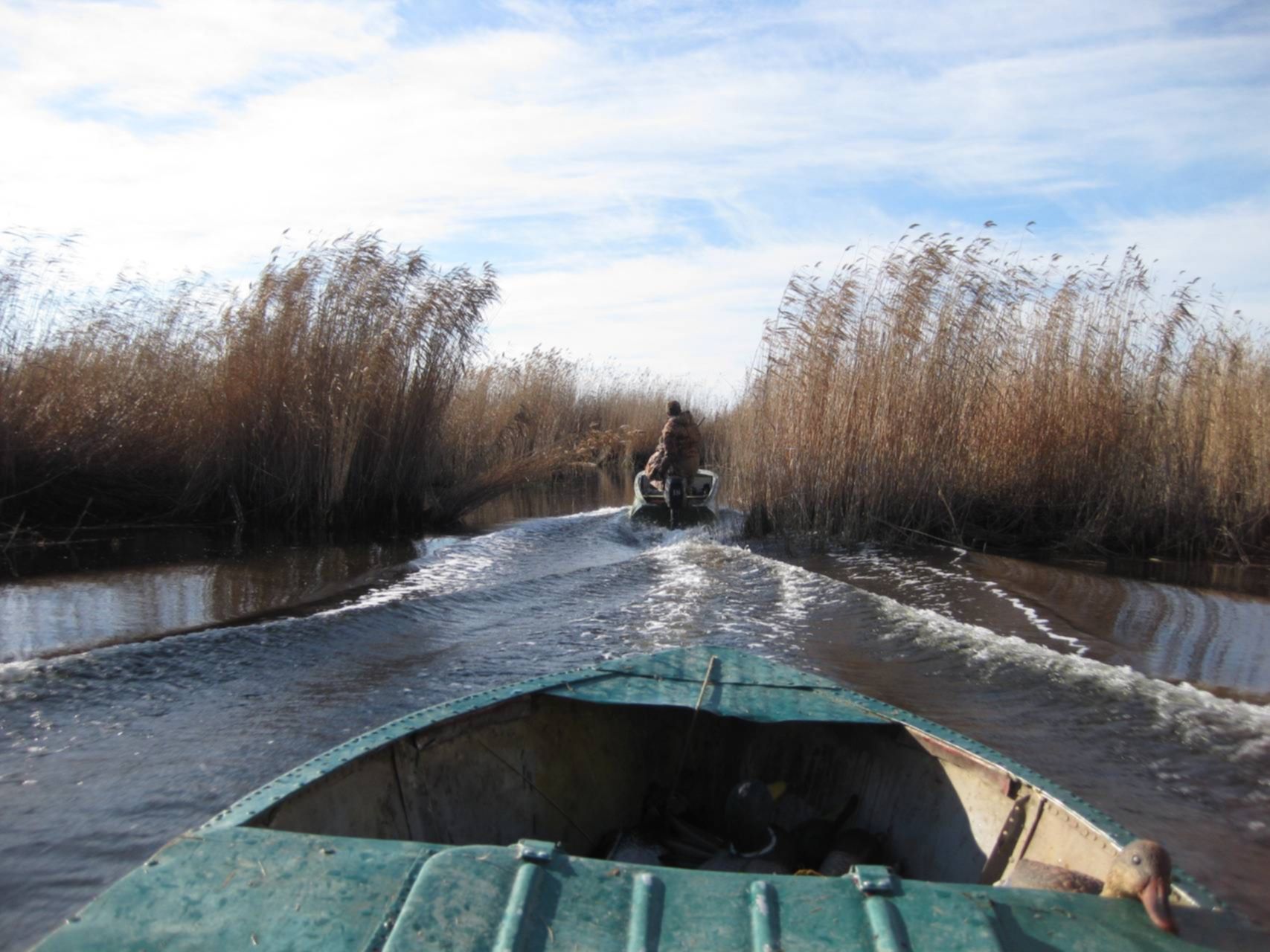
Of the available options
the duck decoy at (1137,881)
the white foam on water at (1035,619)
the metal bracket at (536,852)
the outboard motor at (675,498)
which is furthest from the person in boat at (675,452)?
the metal bracket at (536,852)

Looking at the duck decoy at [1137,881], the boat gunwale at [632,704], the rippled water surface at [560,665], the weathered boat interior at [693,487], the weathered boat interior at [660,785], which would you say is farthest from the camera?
the weathered boat interior at [693,487]

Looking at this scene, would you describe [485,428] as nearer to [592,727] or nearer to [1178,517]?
[1178,517]

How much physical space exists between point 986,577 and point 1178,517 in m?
2.70

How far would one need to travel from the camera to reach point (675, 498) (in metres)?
12.2

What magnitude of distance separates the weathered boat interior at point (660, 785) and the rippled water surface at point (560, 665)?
1.36 m

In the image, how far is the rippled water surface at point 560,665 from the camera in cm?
386

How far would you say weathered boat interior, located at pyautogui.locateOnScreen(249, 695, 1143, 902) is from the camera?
2395 mm

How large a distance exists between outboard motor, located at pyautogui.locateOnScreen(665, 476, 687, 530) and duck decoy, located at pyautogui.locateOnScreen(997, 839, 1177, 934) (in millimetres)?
10129

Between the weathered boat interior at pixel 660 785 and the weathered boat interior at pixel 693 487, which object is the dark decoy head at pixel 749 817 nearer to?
the weathered boat interior at pixel 660 785

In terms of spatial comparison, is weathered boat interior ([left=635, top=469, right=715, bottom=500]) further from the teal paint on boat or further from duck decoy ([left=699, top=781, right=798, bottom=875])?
the teal paint on boat

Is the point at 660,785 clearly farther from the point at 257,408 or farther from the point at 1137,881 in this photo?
the point at 257,408

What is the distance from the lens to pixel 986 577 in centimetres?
873

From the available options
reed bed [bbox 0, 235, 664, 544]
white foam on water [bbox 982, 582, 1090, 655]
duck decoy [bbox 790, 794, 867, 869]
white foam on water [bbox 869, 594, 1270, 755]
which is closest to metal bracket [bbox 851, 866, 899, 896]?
duck decoy [bbox 790, 794, 867, 869]

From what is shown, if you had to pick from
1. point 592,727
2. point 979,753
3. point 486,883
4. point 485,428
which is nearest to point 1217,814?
point 979,753
